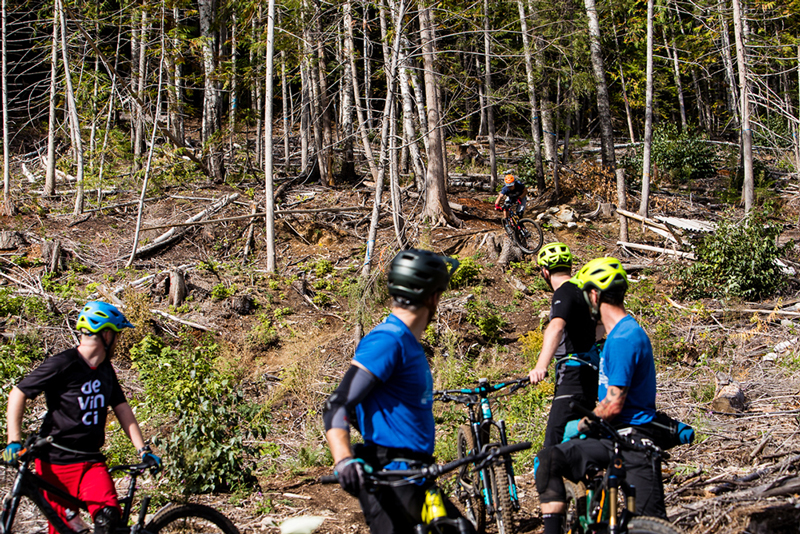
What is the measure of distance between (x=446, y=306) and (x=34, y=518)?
781cm

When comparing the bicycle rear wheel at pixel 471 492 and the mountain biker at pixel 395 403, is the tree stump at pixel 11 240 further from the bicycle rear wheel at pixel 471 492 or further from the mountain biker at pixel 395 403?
the mountain biker at pixel 395 403

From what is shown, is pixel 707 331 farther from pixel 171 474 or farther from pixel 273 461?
pixel 171 474

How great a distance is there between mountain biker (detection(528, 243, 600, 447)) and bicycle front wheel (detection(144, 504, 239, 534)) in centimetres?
229

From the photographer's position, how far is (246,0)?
54.3 ft

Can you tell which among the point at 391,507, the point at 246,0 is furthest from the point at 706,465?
the point at 246,0

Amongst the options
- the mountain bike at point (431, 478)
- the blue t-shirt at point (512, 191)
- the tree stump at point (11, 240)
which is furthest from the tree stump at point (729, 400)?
the tree stump at point (11, 240)

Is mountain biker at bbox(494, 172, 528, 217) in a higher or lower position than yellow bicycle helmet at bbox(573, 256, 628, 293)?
higher

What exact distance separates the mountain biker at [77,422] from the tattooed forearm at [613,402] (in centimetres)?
271

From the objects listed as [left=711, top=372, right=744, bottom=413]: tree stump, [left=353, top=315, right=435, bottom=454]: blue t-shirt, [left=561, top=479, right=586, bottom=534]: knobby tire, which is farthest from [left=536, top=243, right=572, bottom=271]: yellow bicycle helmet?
[left=711, top=372, right=744, bottom=413]: tree stump

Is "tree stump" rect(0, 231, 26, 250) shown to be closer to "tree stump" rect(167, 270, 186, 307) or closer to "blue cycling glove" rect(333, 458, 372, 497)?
"tree stump" rect(167, 270, 186, 307)

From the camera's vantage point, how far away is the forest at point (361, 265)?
567cm

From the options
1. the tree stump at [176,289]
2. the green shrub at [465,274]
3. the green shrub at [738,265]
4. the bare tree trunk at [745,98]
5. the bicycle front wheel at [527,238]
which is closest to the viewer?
the green shrub at [738,265]

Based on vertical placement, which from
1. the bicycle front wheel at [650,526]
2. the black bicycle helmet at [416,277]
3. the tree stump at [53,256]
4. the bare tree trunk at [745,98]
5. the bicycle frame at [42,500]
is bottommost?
the bicycle front wheel at [650,526]

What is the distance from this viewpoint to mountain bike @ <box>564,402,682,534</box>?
2926 millimetres
